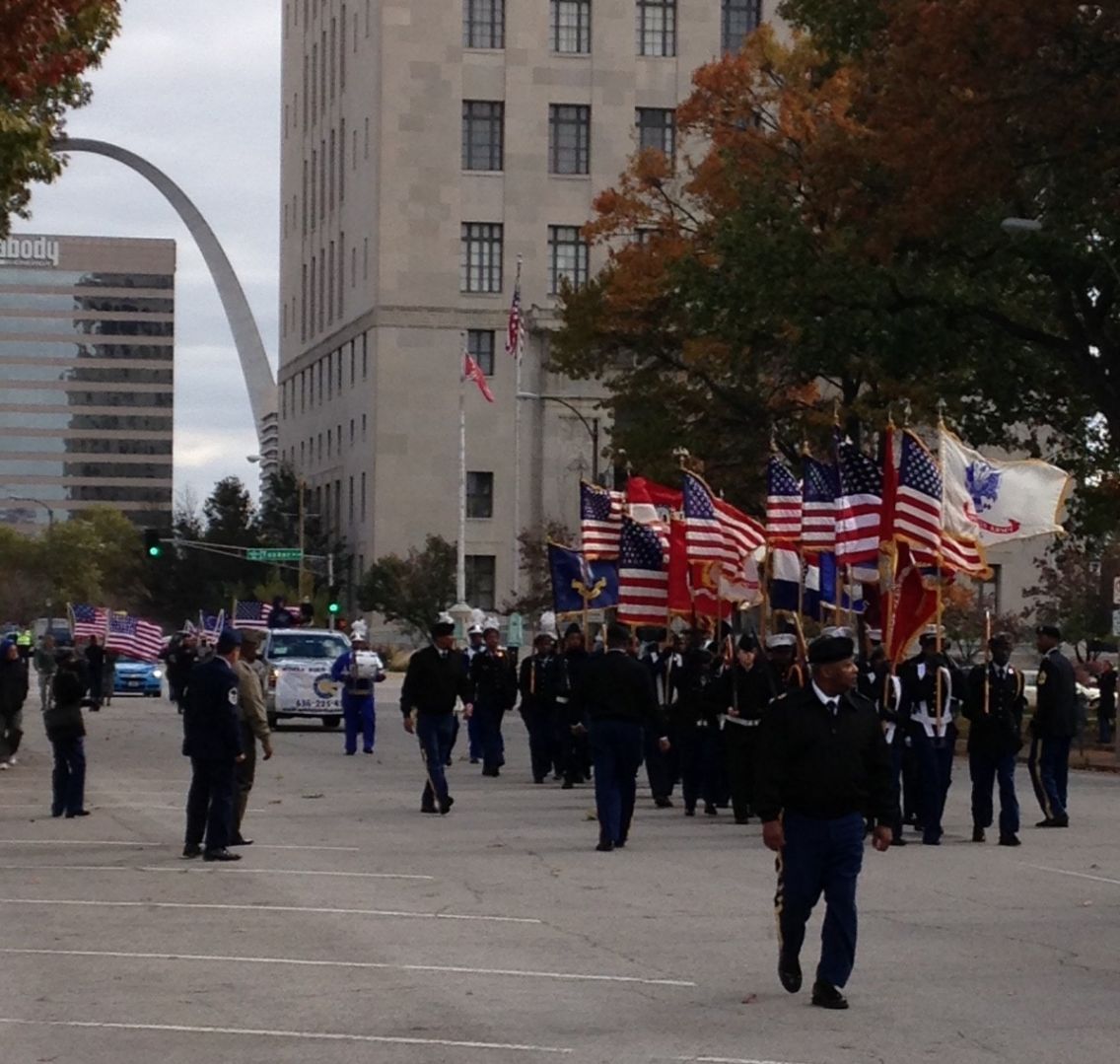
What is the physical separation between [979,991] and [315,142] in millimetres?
96691

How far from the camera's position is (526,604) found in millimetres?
76375

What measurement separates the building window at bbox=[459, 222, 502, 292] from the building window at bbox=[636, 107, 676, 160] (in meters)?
6.61

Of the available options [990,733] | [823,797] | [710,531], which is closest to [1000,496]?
[990,733]

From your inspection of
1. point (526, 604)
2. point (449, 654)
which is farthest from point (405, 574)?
point (449, 654)

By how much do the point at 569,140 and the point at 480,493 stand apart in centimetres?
1400

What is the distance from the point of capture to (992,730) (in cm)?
2097

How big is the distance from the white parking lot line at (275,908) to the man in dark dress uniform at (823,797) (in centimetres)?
368

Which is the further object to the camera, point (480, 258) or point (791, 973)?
point (480, 258)

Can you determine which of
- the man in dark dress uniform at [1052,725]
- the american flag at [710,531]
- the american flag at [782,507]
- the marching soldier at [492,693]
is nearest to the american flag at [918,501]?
the man in dark dress uniform at [1052,725]

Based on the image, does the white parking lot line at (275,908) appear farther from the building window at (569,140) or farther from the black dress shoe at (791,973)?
the building window at (569,140)

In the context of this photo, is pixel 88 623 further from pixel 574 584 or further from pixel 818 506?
pixel 818 506

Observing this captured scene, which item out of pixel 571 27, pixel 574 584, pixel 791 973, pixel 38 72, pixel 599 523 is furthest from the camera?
pixel 571 27

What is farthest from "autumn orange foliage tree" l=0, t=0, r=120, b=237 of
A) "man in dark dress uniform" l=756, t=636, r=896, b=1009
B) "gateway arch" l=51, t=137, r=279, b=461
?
"gateway arch" l=51, t=137, r=279, b=461

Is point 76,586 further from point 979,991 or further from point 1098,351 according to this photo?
point 979,991
